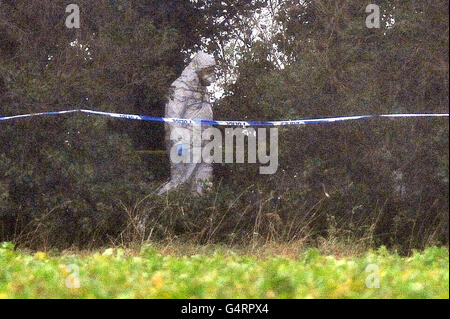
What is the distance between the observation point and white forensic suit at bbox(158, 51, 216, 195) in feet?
43.9

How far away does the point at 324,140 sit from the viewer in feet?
40.0

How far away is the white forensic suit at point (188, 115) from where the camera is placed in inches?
527

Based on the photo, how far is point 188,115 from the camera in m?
13.5

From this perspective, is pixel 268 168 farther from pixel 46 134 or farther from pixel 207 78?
pixel 46 134
